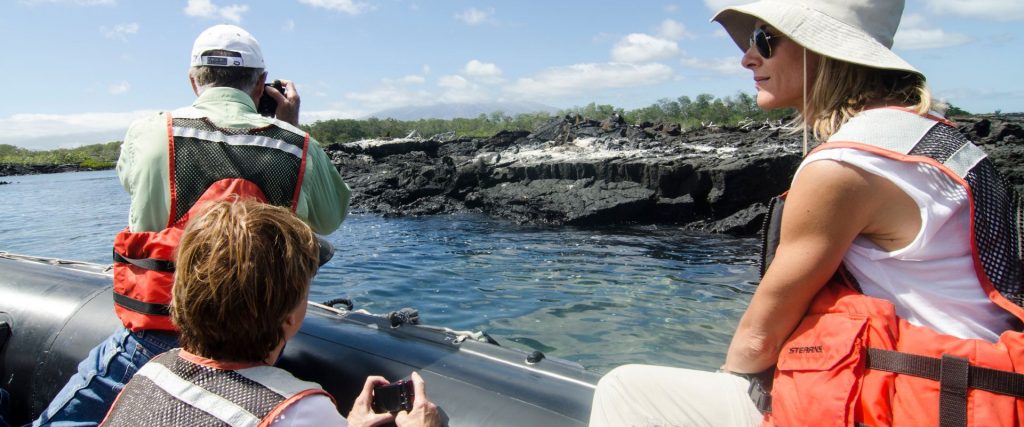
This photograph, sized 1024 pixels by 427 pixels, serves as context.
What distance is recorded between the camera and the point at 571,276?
8477 mm

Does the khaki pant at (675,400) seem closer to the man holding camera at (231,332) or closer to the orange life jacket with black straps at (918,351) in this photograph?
the orange life jacket with black straps at (918,351)

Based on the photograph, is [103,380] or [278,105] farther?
[278,105]

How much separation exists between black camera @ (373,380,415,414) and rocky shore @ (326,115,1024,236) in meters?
10.1

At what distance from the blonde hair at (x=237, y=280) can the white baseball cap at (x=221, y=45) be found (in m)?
0.99

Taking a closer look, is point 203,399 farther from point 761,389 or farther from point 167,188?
point 761,389

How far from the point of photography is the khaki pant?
154 cm

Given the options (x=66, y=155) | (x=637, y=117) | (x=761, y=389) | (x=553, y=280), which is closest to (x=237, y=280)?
A: (x=761, y=389)

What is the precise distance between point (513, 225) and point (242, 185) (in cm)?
1219

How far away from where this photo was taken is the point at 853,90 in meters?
1.50

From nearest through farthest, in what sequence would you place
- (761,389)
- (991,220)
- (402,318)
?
(991,220), (761,389), (402,318)

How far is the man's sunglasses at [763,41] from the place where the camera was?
64.5 inches

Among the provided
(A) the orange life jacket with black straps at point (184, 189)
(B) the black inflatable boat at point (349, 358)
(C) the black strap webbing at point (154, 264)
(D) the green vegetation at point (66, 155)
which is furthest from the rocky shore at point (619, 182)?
(D) the green vegetation at point (66, 155)

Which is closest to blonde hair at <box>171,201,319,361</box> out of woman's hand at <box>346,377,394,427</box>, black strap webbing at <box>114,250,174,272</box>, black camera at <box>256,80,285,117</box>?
woman's hand at <box>346,377,394,427</box>

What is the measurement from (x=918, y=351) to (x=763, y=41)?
0.80 meters
